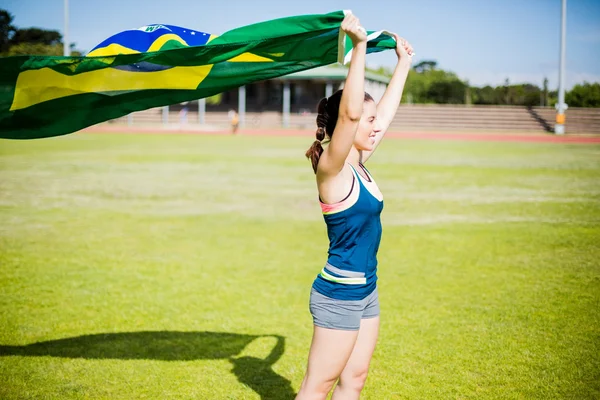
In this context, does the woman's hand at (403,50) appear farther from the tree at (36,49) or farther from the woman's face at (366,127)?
the tree at (36,49)

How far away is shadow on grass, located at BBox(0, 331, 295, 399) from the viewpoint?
504 centimetres

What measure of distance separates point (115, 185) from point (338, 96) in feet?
46.4

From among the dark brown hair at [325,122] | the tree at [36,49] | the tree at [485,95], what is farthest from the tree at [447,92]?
the dark brown hair at [325,122]

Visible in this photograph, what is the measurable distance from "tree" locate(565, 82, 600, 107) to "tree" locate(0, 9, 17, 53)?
61.5m

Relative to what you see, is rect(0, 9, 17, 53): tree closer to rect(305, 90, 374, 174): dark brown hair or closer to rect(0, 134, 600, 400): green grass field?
rect(0, 134, 600, 400): green grass field

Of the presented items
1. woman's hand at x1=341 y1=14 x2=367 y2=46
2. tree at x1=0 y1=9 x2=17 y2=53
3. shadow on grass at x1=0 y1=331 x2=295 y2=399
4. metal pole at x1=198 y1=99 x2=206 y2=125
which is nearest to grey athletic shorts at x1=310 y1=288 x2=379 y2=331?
woman's hand at x1=341 y1=14 x2=367 y2=46

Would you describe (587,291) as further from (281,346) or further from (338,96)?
(338,96)

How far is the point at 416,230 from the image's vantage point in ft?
35.0

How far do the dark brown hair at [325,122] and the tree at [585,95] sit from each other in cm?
5594

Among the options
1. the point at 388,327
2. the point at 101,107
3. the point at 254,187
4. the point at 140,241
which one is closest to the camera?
the point at 101,107

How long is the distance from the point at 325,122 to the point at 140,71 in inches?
71.8

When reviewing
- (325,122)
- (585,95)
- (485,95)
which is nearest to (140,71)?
(325,122)

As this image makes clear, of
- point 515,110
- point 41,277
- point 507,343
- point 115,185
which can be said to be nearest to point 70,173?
point 115,185

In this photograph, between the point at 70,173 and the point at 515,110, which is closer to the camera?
the point at 70,173
